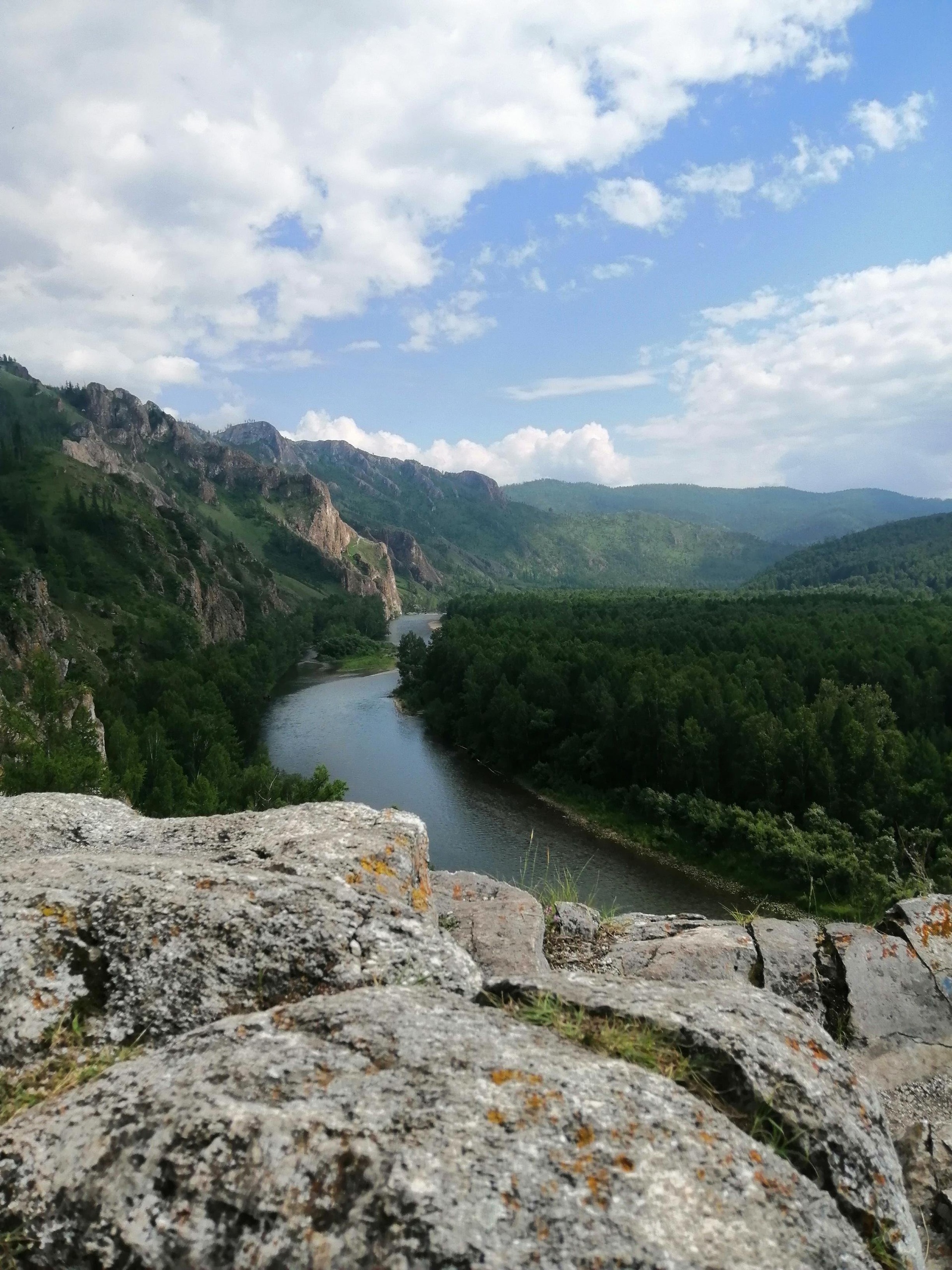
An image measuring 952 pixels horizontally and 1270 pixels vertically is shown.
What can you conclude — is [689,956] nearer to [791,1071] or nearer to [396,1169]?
[791,1071]

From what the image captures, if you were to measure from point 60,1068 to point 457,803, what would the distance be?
177 feet

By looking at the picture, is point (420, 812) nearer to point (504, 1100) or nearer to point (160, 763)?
point (160, 763)

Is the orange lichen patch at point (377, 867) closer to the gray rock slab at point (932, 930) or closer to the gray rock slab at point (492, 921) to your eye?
the gray rock slab at point (492, 921)

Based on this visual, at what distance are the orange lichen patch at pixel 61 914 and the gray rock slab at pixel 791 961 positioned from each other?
6634 mm

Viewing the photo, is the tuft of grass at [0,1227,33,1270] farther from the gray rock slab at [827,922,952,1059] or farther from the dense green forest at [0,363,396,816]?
the dense green forest at [0,363,396,816]

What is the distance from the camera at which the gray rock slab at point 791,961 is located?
311 inches

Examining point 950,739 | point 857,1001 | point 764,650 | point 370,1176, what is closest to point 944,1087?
point 857,1001

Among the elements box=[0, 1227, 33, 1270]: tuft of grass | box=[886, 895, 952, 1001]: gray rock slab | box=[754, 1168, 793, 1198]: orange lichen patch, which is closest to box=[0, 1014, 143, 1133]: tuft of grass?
box=[0, 1227, 33, 1270]: tuft of grass

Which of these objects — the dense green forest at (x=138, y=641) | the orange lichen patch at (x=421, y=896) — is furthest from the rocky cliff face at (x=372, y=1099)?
the dense green forest at (x=138, y=641)

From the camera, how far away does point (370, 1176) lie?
317 cm

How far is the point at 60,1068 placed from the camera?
14.4 feet

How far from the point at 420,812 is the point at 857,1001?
46269mm

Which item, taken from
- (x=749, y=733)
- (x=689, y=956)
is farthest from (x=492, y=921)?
(x=749, y=733)

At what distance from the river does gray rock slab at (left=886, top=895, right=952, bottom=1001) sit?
1225cm
